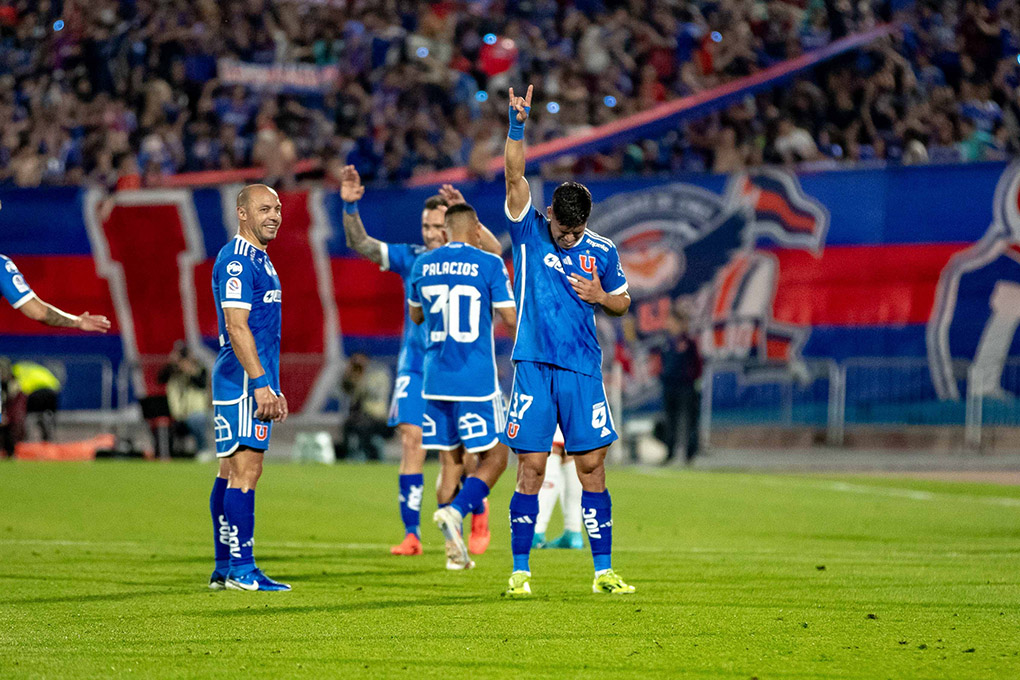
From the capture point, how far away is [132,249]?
21.8m

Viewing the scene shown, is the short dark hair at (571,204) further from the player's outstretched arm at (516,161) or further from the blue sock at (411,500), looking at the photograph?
the blue sock at (411,500)

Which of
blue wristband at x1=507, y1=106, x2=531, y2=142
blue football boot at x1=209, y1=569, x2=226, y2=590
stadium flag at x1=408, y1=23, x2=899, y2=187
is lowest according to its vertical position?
blue football boot at x1=209, y1=569, x2=226, y2=590

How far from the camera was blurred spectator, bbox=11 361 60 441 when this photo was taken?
2077cm

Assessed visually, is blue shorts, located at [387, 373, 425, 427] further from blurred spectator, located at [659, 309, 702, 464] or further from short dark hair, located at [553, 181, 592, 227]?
blurred spectator, located at [659, 309, 702, 464]

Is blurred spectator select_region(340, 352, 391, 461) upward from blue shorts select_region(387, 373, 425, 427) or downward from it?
downward

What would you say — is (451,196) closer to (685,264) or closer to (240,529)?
(240,529)

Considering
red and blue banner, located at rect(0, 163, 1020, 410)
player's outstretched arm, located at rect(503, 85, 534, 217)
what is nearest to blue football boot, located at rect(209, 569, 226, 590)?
player's outstretched arm, located at rect(503, 85, 534, 217)

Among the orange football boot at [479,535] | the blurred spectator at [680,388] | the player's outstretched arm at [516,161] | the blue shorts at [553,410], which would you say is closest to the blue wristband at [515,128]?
the player's outstretched arm at [516,161]

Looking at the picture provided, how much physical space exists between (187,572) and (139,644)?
288 centimetres

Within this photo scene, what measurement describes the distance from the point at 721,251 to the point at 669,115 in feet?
9.01

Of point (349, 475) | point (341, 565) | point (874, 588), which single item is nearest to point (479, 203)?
point (349, 475)

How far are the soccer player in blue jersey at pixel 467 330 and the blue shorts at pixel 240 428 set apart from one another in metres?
1.74

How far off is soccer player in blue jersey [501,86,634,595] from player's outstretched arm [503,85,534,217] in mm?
74

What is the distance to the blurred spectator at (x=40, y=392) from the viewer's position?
20766 mm
